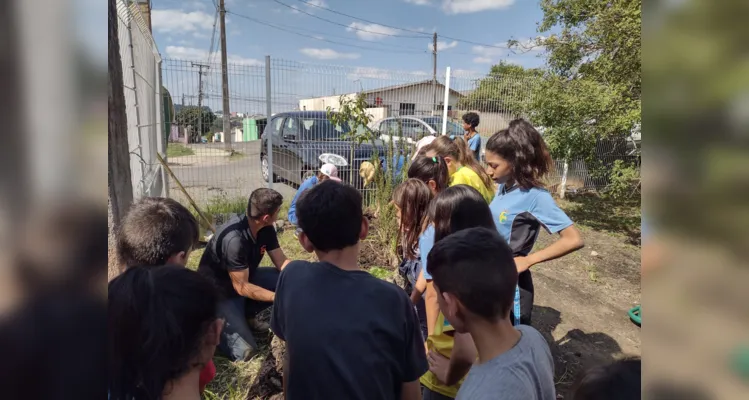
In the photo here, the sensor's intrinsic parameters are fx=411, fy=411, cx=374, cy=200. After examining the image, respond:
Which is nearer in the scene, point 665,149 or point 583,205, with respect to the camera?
point 665,149

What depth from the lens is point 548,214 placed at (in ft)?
7.19

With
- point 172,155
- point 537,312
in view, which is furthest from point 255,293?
point 172,155

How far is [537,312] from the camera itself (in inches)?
160

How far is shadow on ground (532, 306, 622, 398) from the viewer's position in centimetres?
304

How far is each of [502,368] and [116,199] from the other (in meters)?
2.07

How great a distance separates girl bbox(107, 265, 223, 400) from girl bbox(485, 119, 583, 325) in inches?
66.3

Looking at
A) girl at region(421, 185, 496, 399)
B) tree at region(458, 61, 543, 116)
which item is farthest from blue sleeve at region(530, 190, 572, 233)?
tree at region(458, 61, 543, 116)

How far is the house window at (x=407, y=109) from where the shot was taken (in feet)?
24.6

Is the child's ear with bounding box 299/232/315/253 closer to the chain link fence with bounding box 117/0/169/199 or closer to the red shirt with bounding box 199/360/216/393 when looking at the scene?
the red shirt with bounding box 199/360/216/393

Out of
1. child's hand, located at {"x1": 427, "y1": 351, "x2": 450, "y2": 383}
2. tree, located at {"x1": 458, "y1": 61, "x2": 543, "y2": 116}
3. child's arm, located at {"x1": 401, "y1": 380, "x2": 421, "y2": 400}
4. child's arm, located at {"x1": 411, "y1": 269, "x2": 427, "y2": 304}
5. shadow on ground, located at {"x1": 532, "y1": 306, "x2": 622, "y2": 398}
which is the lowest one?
shadow on ground, located at {"x1": 532, "y1": 306, "x2": 622, "y2": 398}

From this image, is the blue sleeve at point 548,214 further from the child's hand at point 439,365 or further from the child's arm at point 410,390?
the child's arm at point 410,390

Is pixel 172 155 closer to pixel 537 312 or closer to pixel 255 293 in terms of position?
pixel 255 293

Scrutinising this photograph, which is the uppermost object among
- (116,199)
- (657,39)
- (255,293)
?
(657,39)

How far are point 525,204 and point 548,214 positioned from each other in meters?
0.13
